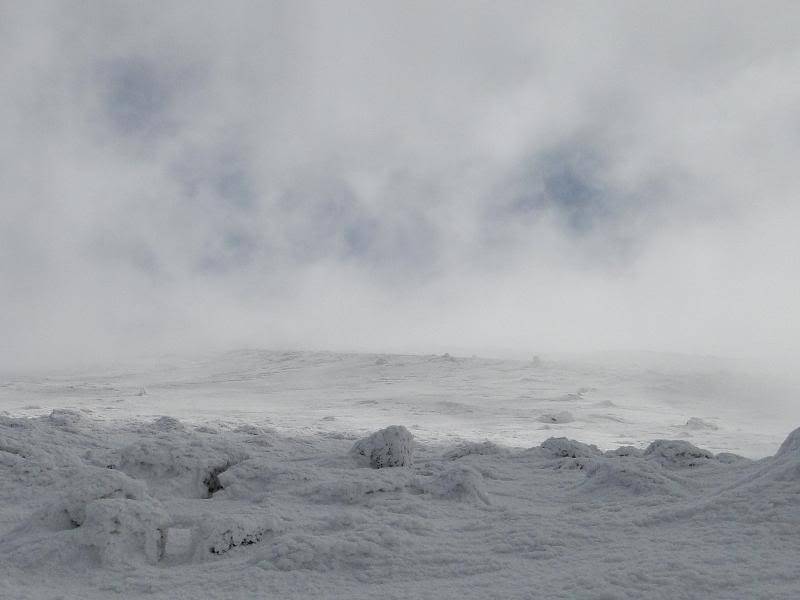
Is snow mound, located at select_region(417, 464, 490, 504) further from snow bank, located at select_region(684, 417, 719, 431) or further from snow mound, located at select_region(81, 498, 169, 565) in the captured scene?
snow bank, located at select_region(684, 417, 719, 431)

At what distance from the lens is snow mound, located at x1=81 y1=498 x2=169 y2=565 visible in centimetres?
212

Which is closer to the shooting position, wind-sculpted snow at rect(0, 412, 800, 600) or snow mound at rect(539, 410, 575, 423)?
wind-sculpted snow at rect(0, 412, 800, 600)

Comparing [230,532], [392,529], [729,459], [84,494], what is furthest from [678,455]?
[84,494]

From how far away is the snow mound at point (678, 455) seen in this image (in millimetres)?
3452

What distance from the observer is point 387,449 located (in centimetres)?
378

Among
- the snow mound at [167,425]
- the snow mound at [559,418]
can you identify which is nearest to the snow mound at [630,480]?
the snow mound at [167,425]

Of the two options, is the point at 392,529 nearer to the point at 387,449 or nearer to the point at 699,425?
the point at 387,449

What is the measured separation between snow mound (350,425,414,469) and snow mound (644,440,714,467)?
4.61 ft

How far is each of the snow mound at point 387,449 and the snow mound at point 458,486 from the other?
2.52 feet

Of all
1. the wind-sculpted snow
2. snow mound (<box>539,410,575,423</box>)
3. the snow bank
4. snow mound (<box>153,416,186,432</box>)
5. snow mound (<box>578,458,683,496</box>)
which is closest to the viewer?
the wind-sculpted snow

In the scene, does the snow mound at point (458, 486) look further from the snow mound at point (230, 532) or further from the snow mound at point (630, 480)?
the snow mound at point (230, 532)

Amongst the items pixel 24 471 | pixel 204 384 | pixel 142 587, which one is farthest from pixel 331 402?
pixel 142 587

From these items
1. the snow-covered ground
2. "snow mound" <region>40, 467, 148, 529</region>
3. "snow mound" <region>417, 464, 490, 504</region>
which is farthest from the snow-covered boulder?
"snow mound" <region>417, 464, 490, 504</region>

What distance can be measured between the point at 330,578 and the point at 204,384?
1286cm
